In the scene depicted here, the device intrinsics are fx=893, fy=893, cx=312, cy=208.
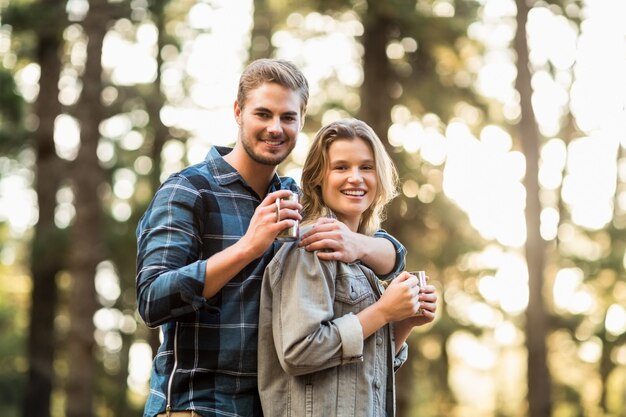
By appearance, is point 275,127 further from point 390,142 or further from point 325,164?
point 390,142

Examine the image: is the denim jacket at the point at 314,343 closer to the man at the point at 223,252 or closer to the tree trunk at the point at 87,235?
the man at the point at 223,252

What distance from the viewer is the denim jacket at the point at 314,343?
3230 mm

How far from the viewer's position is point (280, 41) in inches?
579

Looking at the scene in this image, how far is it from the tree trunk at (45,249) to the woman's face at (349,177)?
1184 cm

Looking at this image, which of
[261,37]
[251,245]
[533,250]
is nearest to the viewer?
[251,245]

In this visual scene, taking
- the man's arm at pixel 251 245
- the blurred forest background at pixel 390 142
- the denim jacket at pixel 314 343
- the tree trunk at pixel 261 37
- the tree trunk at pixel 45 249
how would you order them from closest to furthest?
1. the man's arm at pixel 251 245
2. the denim jacket at pixel 314 343
3. the blurred forest background at pixel 390 142
4. the tree trunk at pixel 261 37
5. the tree trunk at pixel 45 249

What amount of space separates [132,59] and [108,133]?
1.54m

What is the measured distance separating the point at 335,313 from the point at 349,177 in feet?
1.84

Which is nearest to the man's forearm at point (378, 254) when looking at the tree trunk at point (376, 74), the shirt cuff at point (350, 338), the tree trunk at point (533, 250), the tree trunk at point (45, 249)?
the shirt cuff at point (350, 338)

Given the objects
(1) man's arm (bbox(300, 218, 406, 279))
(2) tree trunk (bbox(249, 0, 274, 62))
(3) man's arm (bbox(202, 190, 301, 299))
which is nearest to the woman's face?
(1) man's arm (bbox(300, 218, 406, 279))

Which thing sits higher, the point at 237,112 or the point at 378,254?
the point at 237,112

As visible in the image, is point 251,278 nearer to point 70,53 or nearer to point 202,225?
point 202,225

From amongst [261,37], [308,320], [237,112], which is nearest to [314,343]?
[308,320]

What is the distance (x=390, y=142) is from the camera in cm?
1203
